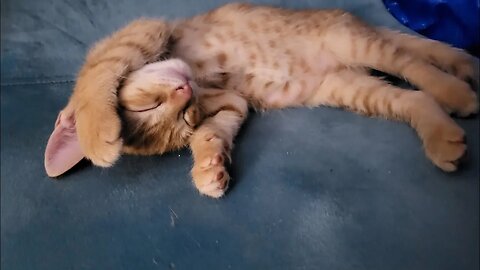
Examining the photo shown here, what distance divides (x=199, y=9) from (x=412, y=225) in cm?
97

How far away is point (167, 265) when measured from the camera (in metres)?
1.14

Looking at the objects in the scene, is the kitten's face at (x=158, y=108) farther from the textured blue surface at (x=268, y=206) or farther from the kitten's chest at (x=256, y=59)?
the kitten's chest at (x=256, y=59)

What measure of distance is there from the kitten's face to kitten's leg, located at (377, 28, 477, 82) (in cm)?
49

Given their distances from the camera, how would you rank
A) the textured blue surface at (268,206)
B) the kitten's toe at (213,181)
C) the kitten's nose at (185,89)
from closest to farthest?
the textured blue surface at (268,206), the kitten's toe at (213,181), the kitten's nose at (185,89)

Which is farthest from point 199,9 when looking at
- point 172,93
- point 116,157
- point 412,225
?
point 412,225

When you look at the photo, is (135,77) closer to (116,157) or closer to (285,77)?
(116,157)

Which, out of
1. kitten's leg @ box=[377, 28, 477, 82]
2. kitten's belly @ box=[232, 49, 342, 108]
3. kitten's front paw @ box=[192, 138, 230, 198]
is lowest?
kitten's belly @ box=[232, 49, 342, 108]

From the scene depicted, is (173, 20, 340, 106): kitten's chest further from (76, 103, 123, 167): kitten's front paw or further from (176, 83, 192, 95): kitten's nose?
(76, 103, 123, 167): kitten's front paw

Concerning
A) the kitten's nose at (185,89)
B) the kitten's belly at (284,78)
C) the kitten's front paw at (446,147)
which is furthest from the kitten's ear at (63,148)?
the kitten's front paw at (446,147)

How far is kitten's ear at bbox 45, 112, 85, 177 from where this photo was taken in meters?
1.39

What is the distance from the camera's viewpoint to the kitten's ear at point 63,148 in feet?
4.55

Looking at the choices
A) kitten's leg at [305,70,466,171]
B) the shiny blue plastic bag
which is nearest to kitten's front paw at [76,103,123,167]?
kitten's leg at [305,70,466,171]

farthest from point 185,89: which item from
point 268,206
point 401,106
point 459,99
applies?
point 459,99

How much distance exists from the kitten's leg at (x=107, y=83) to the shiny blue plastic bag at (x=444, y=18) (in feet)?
2.10
